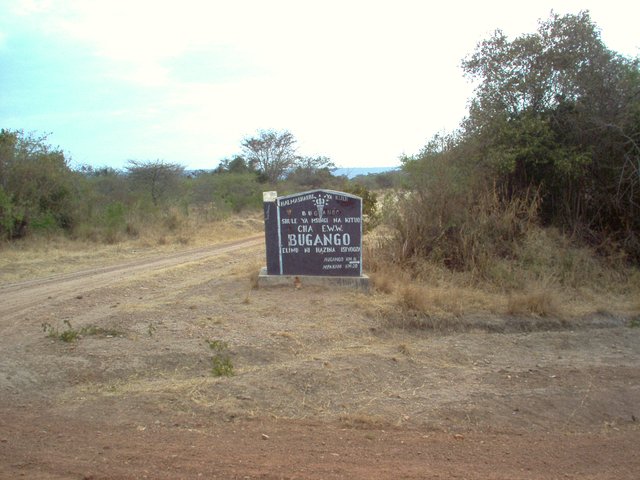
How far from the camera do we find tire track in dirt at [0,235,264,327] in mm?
9695

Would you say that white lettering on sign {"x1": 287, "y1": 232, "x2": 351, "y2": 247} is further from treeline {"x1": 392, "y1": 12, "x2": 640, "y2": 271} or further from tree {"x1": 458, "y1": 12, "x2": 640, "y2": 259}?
tree {"x1": 458, "y1": 12, "x2": 640, "y2": 259}

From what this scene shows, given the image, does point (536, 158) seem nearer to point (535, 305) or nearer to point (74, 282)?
point (535, 305)

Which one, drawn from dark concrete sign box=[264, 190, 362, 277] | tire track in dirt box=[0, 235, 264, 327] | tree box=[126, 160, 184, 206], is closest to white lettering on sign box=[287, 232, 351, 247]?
dark concrete sign box=[264, 190, 362, 277]

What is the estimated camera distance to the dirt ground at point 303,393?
445cm

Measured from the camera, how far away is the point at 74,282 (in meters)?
12.0

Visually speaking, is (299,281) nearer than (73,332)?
No

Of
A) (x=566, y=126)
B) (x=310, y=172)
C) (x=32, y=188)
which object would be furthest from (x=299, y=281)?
(x=310, y=172)

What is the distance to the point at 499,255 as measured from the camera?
11953 millimetres

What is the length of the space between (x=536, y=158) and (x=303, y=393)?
9138 millimetres

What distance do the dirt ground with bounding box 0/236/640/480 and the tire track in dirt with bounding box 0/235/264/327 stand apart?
21 cm

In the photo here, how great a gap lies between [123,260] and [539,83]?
11228 millimetres

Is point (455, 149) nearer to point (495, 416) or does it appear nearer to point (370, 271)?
point (370, 271)

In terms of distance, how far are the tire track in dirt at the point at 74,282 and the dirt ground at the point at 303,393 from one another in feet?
0.69

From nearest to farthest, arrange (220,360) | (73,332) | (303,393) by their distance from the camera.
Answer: (303,393) < (220,360) < (73,332)
